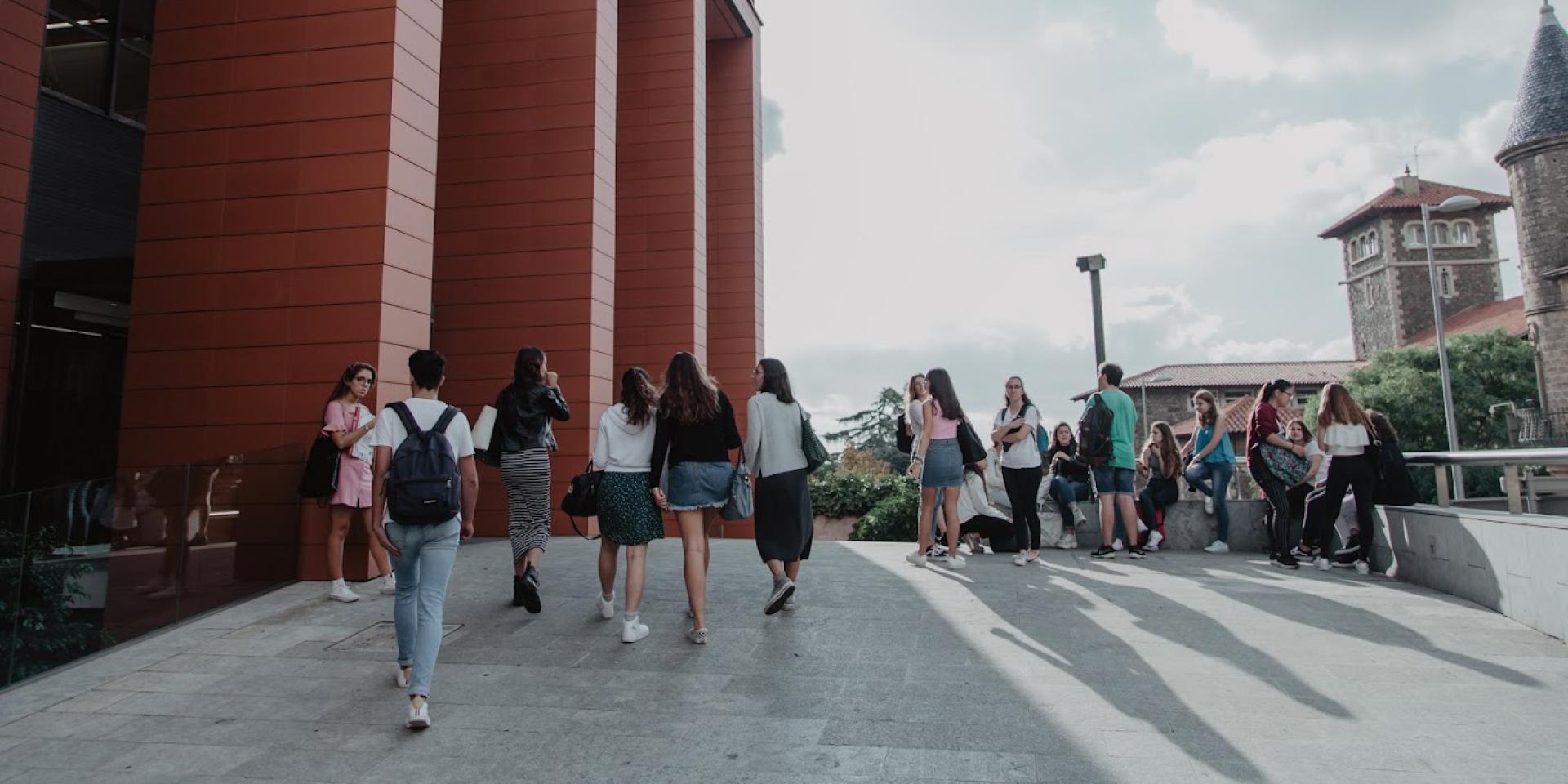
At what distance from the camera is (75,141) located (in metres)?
10.6

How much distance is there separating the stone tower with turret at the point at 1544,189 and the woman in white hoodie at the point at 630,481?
5128cm

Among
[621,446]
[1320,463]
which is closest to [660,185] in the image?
[621,446]

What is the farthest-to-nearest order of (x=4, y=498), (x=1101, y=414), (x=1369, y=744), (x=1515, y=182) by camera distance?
(x=1515, y=182) < (x=1101, y=414) < (x=4, y=498) < (x=1369, y=744)

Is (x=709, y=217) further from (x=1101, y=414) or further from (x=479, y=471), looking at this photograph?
(x=1101, y=414)

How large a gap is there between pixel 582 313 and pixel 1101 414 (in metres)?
6.45

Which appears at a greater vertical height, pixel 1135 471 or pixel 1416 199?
pixel 1416 199

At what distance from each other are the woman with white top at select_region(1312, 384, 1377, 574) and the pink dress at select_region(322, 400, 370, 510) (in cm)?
779

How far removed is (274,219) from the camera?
25.1ft

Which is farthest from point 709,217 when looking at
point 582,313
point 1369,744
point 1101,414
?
point 1369,744

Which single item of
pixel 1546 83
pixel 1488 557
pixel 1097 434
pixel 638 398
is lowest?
pixel 1488 557

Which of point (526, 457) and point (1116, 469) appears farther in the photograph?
point (1116, 469)

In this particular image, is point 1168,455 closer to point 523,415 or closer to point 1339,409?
point 1339,409

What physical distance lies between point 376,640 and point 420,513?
1.89 metres

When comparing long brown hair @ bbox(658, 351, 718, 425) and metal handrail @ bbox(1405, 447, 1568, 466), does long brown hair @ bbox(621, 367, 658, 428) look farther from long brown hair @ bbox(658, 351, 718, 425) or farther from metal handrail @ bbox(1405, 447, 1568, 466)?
metal handrail @ bbox(1405, 447, 1568, 466)
